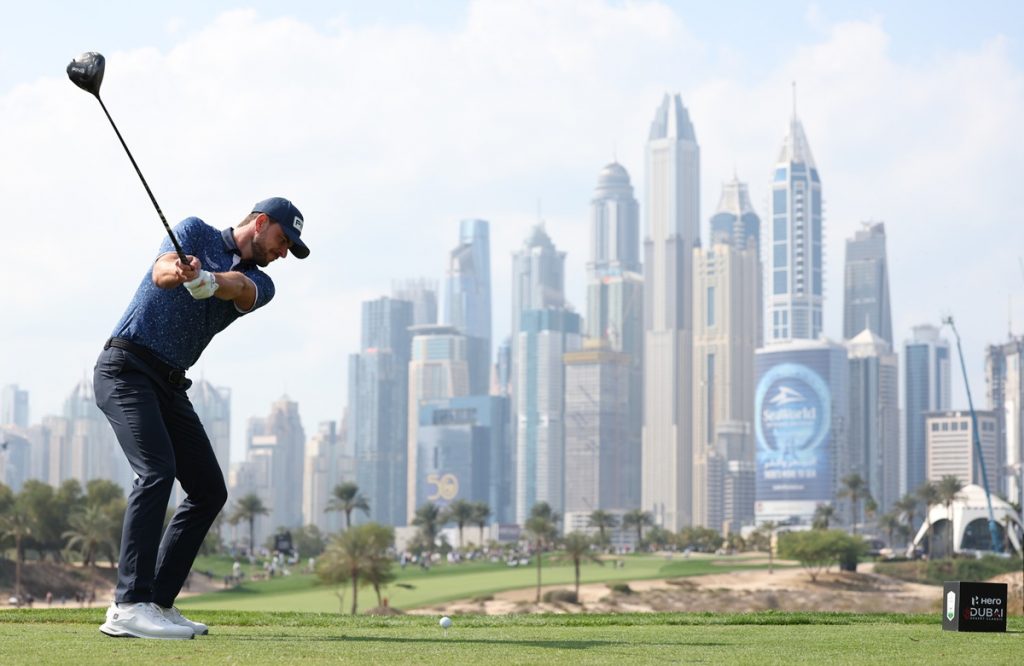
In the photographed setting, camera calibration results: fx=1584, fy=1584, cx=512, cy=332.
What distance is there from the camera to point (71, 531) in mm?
107062

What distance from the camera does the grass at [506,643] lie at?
24.1ft

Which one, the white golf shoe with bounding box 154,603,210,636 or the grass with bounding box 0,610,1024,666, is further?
the white golf shoe with bounding box 154,603,210,636

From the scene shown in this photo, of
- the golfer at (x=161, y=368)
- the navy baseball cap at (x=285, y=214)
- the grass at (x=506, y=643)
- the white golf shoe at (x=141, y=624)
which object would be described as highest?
the navy baseball cap at (x=285, y=214)

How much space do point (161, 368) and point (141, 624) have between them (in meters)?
1.40

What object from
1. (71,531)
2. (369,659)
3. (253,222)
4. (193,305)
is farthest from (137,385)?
(71,531)

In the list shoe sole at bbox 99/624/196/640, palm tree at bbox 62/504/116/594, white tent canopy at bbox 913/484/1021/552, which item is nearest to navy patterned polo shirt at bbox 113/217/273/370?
shoe sole at bbox 99/624/196/640

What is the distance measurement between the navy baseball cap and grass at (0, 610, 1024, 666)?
7.37 feet

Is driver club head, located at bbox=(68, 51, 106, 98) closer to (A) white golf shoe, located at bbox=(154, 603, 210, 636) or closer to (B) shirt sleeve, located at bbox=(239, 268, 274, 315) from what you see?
(B) shirt sleeve, located at bbox=(239, 268, 274, 315)

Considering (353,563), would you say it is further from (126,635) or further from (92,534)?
(126,635)

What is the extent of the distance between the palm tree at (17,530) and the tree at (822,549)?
209 feet

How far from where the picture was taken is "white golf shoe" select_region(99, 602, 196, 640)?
330 inches

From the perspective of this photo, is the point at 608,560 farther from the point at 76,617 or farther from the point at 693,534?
the point at 76,617

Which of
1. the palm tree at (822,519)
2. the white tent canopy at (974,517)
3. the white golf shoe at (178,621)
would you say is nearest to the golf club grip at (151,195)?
the white golf shoe at (178,621)

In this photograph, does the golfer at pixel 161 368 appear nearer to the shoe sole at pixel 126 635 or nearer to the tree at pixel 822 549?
the shoe sole at pixel 126 635
